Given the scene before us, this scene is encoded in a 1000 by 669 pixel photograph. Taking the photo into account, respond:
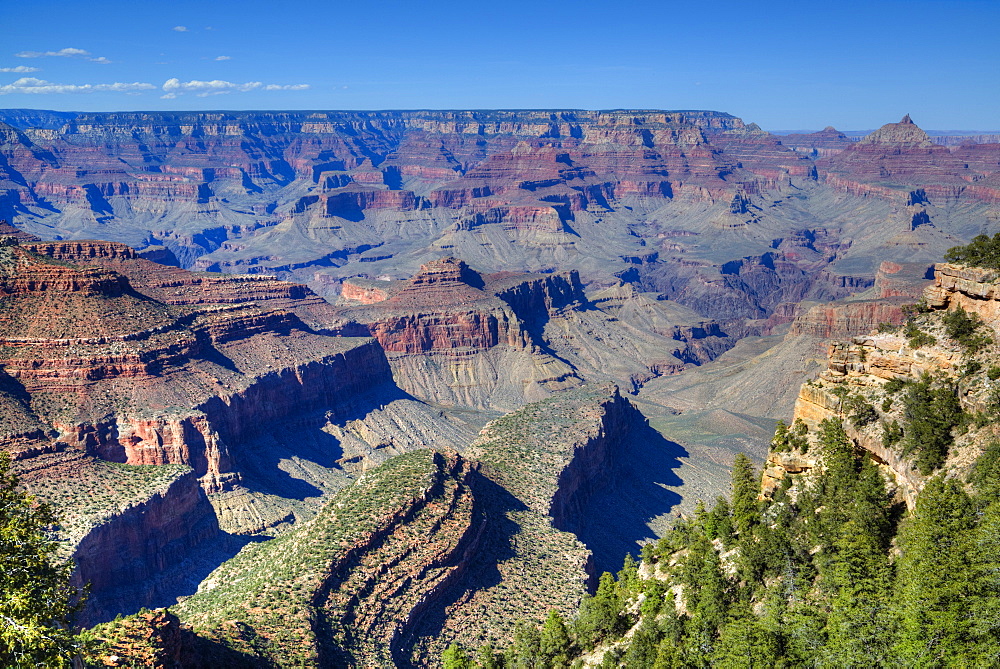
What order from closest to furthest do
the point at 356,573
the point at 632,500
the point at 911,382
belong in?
the point at 911,382, the point at 356,573, the point at 632,500

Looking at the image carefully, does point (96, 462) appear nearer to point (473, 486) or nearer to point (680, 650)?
point (473, 486)

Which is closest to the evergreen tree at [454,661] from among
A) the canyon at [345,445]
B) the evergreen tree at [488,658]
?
the evergreen tree at [488,658]

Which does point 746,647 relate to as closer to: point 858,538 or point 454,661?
point 858,538

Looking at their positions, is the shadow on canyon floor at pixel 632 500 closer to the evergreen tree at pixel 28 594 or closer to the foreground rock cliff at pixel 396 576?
the foreground rock cliff at pixel 396 576

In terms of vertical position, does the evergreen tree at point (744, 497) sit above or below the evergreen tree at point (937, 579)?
below

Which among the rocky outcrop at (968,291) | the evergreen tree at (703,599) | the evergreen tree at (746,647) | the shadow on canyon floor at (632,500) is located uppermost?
the rocky outcrop at (968,291)

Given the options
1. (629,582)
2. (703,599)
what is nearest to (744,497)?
(703,599)

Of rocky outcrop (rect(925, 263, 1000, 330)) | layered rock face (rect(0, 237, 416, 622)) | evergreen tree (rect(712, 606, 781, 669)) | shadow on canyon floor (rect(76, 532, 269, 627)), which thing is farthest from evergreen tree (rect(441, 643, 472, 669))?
layered rock face (rect(0, 237, 416, 622))

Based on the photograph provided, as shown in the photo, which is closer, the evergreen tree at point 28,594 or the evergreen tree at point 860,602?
the evergreen tree at point 28,594

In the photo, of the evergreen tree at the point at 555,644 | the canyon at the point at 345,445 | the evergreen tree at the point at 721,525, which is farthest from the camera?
the canyon at the point at 345,445

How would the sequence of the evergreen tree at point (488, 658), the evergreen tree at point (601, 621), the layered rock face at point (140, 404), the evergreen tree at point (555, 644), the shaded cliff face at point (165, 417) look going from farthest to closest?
the shaded cliff face at point (165, 417) < the layered rock face at point (140, 404) < the evergreen tree at point (488, 658) < the evergreen tree at point (555, 644) < the evergreen tree at point (601, 621)
